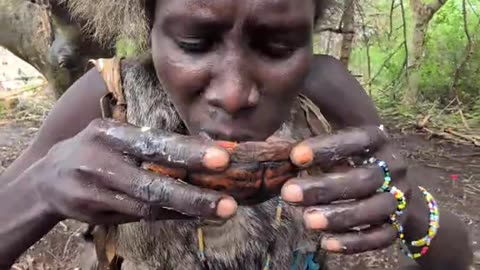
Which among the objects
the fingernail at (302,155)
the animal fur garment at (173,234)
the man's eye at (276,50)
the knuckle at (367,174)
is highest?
the man's eye at (276,50)

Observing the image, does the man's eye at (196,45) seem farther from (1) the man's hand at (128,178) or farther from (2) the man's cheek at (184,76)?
(1) the man's hand at (128,178)

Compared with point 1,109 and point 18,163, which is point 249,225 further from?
point 1,109

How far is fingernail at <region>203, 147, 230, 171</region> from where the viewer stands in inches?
41.3

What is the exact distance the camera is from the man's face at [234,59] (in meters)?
1.17

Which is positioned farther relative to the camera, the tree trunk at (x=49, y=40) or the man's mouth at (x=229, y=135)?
the tree trunk at (x=49, y=40)

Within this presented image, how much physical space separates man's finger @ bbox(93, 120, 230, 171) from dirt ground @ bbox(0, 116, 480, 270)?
957 mm

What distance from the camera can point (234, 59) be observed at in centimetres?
Result: 117

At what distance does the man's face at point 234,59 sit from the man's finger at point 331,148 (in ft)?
0.41

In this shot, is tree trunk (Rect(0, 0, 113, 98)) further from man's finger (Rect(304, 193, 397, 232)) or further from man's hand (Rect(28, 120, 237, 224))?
man's finger (Rect(304, 193, 397, 232))

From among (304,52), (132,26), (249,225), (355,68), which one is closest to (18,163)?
(132,26)

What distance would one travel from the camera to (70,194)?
1187 mm

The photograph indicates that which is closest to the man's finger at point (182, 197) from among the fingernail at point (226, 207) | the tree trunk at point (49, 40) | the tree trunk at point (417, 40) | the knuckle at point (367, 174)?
the fingernail at point (226, 207)

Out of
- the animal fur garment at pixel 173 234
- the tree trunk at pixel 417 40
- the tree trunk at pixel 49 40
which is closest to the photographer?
the animal fur garment at pixel 173 234

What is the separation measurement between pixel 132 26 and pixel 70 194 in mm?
440
